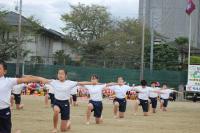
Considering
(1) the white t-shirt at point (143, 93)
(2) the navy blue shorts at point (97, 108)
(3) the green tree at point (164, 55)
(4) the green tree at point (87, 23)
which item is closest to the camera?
(2) the navy blue shorts at point (97, 108)

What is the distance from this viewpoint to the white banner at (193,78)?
4572 centimetres

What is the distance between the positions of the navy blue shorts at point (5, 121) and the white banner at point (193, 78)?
35791 millimetres

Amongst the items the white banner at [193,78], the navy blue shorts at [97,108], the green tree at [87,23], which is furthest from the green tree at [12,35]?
the navy blue shorts at [97,108]

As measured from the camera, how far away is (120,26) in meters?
71.3

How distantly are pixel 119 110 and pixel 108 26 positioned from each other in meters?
49.2

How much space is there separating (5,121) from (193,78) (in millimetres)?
36512

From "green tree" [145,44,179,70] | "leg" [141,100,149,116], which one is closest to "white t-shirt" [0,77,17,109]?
"leg" [141,100,149,116]

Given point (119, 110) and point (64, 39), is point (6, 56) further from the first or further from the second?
point (119, 110)

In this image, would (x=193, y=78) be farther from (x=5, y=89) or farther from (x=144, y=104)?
(x=5, y=89)

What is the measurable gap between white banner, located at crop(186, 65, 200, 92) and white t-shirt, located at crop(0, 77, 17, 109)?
35.7 meters

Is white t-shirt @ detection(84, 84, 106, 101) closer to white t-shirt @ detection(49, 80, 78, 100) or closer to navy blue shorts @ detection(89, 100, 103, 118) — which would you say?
navy blue shorts @ detection(89, 100, 103, 118)

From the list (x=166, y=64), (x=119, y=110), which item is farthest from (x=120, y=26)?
(x=119, y=110)

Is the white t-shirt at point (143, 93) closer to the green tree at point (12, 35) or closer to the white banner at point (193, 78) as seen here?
the white banner at point (193, 78)

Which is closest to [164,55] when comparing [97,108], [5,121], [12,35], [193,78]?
[193,78]
